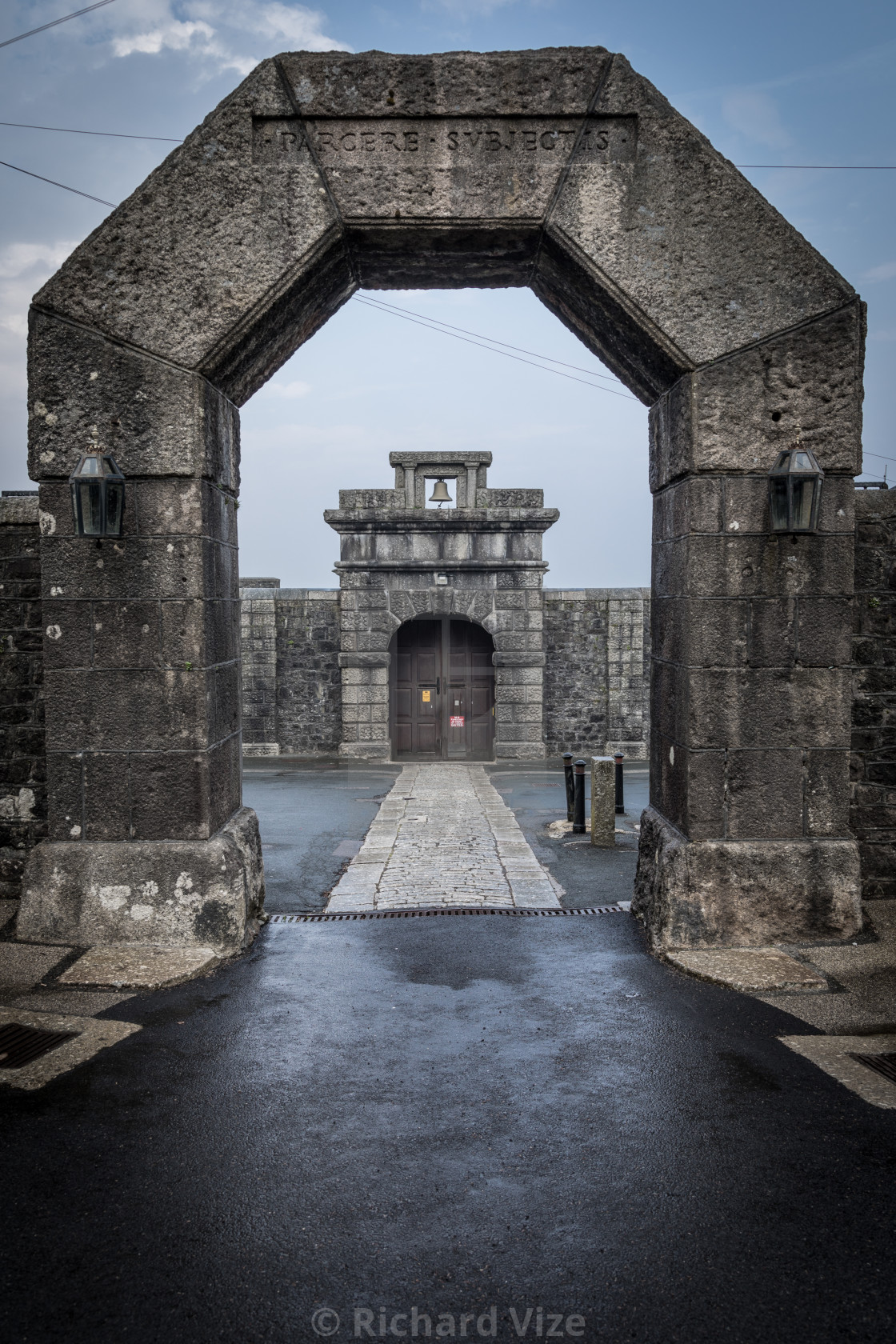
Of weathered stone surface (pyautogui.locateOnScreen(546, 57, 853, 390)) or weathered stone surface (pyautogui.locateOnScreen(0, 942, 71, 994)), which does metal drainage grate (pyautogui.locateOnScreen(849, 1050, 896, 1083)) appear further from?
weathered stone surface (pyautogui.locateOnScreen(0, 942, 71, 994))

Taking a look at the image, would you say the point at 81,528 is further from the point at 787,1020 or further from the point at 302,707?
the point at 302,707

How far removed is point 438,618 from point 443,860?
8.47 m

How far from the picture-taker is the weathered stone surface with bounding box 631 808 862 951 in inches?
179

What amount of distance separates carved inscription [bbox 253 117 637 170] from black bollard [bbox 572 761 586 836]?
17.6 ft

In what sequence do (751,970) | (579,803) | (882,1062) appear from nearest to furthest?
(882,1062) < (751,970) < (579,803)

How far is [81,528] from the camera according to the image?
4398 millimetres

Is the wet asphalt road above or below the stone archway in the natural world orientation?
below

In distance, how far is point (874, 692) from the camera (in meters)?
4.88

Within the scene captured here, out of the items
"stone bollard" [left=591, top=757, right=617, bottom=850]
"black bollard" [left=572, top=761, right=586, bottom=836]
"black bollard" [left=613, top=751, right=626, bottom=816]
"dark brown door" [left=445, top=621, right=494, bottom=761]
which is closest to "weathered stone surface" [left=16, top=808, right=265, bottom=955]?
"stone bollard" [left=591, top=757, right=617, bottom=850]

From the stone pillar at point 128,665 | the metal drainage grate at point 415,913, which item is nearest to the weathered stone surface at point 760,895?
the metal drainage grate at point 415,913

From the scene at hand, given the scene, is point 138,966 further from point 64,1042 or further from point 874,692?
point 874,692

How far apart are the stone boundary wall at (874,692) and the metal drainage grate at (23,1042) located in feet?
13.3

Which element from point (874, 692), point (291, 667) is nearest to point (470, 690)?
point (291, 667)

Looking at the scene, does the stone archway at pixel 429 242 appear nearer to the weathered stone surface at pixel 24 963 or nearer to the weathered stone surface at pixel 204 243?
the weathered stone surface at pixel 204 243
